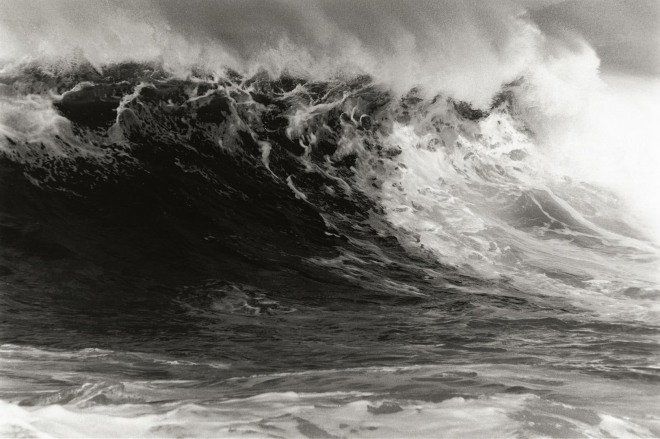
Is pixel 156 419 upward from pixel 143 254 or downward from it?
downward

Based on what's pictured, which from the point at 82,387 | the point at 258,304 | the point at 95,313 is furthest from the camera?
the point at 258,304

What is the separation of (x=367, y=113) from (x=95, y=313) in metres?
10.9

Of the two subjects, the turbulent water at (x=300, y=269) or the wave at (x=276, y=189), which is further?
the wave at (x=276, y=189)

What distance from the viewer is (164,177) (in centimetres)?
1205

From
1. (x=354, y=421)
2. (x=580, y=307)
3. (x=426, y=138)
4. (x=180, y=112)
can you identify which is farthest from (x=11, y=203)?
(x=426, y=138)

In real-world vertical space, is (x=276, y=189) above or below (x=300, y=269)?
above

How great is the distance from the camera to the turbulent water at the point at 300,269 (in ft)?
14.9

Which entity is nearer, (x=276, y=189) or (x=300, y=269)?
(x=300, y=269)

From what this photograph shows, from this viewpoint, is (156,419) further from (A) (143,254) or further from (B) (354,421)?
(A) (143,254)

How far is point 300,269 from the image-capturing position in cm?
1038

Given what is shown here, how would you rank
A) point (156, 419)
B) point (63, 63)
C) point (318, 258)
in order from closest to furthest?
1. point (156, 419)
2. point (318, 258)
3. point (63, 63)

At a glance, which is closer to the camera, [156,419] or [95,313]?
[156,419]

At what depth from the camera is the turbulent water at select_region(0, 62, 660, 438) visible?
4547 millimetres

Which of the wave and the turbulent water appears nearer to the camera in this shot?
the turbulent water
